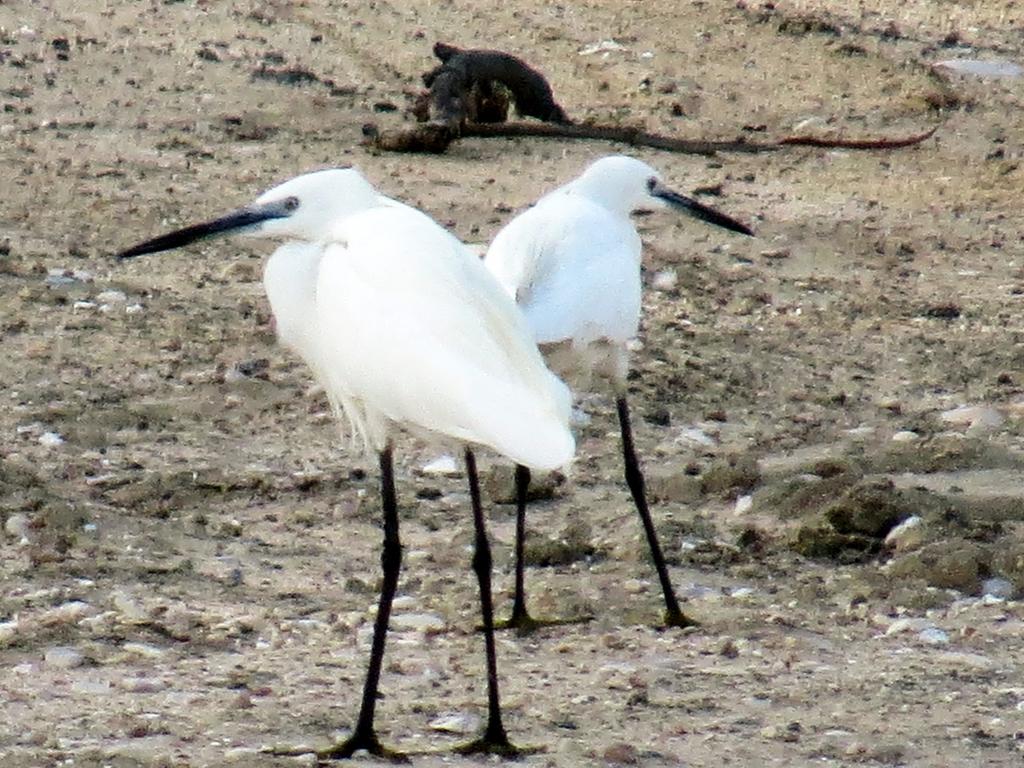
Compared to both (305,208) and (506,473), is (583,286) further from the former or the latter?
(506,473)

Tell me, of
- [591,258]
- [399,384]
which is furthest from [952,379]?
[399,384]

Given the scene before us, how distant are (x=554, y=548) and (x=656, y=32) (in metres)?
7.48

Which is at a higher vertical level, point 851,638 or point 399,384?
point 399,384

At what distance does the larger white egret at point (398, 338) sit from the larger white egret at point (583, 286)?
2.41 ft

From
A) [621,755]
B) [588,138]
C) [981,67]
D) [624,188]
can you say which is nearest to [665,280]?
[588,138]

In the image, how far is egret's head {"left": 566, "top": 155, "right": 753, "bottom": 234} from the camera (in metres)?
6.39

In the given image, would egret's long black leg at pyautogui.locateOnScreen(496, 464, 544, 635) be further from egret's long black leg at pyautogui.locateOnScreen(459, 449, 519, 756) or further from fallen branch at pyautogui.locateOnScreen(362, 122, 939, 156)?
fallen branch at pyautogui.locateOnScreen(362, 122, 939, 156)

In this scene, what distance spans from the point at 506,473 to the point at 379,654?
6.64 ft

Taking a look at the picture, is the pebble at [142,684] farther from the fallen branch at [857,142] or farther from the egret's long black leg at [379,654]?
the fallen branch at [857,142]

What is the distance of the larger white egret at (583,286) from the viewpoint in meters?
5.75

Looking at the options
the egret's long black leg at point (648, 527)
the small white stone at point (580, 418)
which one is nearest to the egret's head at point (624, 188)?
the egret's long black leg at point (648, 527)

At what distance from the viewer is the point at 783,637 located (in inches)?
219

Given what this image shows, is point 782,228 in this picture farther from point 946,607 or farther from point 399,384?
point 399,384

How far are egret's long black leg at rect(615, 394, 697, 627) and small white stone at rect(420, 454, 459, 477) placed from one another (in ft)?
2.74
